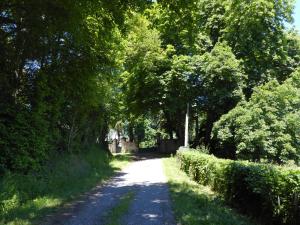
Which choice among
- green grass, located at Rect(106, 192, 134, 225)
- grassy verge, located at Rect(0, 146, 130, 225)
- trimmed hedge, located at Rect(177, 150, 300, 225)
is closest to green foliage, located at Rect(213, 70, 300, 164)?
grassy verge, located at Rect(0, 146, 130, 225)

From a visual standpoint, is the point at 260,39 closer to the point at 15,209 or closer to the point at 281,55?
the point at 281,55

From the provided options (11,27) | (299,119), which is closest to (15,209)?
(11,27)

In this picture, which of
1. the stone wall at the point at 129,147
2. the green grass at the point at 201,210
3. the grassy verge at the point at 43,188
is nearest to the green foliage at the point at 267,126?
the grassy verge at the point at 43,188

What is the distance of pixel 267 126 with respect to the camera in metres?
29.0

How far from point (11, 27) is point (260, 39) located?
80.7ft

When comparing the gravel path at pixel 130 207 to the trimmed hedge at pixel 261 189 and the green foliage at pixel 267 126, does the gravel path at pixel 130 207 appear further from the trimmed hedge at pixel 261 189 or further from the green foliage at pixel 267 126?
the green foliage at pixel 267 126

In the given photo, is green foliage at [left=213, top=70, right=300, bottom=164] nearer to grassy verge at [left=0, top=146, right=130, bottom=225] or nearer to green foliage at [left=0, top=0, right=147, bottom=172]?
grassy verge at [left=0, top=146, right=130, bottom=225]

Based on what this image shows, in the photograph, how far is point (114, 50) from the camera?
829 inches

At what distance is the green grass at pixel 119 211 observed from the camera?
9538mm

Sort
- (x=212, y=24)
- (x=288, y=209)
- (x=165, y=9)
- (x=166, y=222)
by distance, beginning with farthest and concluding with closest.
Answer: (x=212, y=24) → (x=165, y=9) → (x=166, y=222) → (x=288, y=209)

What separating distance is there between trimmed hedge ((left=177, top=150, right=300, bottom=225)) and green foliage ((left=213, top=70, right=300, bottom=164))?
14.9 metres

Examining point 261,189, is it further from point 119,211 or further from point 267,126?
point 267,126

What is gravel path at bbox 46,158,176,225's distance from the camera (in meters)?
9.68

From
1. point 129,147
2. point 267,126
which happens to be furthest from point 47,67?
point 129,147
